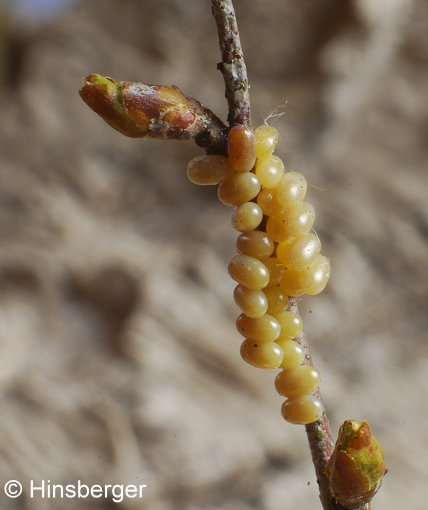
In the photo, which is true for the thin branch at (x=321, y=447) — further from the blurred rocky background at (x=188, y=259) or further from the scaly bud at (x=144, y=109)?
the blurred rocky background at (x=188, y=259)

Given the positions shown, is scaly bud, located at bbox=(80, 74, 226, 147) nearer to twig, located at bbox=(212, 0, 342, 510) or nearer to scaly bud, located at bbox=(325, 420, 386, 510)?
twig, located at bbox=(212, 0, 342, 510)

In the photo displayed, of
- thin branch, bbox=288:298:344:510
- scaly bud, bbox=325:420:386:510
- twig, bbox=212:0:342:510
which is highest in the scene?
twig, bbox=212:0:342:510

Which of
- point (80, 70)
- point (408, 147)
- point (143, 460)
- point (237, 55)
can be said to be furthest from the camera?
point (80, 70)

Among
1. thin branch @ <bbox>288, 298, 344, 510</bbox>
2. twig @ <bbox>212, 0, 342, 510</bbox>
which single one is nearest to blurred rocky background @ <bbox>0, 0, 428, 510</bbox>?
thin branch @ <bbox>288, 298, 344, 510</bbox>

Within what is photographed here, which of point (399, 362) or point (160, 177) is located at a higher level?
point (160, 177)

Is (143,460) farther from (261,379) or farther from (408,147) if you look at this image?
(408,147)

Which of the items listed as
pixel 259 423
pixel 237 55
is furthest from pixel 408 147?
pixel 237 55
